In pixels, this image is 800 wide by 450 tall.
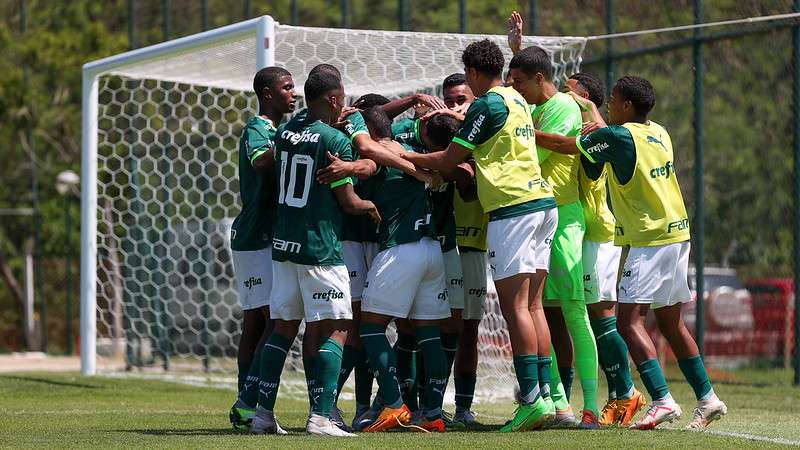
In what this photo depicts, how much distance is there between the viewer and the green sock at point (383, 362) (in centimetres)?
760

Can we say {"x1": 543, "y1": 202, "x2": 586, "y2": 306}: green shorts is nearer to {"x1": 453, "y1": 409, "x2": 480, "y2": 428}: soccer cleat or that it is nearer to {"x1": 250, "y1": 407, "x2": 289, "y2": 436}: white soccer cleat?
{"x1": 453, "y1": 409, "x2": 480, "y2": 428}: soccer cleat

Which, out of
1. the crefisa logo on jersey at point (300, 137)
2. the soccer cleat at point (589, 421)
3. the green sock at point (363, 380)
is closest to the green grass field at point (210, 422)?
the soccer cleat at point (589, 421)

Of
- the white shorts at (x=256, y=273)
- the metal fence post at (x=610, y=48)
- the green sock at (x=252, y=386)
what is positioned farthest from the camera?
the metal fence post at (x=610, y=48)

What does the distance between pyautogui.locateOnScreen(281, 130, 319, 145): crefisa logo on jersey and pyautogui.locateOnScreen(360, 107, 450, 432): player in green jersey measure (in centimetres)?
65

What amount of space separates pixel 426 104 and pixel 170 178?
8026mm

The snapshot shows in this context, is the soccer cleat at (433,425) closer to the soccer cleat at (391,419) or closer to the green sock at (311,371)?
the soccer cleat at (391,419)

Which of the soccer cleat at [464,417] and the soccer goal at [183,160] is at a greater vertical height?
the soccer goal at [183,160]

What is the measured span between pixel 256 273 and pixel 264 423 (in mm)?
1113

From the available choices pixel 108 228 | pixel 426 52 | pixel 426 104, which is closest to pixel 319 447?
pixel 426 104

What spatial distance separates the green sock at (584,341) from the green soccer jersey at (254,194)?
1934 millimetres

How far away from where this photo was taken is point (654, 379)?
7.65 m

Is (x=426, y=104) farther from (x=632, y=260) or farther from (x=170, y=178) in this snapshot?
(x=170, y=178)

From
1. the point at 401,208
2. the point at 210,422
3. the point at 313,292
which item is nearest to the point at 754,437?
the point at 401,208

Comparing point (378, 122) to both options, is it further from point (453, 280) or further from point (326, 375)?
point (326, 375)
